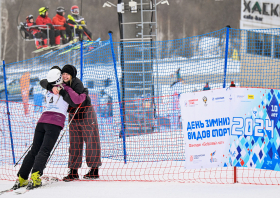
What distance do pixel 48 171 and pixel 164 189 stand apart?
6.94 feet

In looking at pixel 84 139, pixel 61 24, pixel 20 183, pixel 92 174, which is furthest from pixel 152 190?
pixel 61 24

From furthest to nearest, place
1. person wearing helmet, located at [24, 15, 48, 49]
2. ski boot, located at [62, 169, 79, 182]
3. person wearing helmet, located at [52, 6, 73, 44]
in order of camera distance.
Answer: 1. person wearing helmet, located at [52, 6, 73, 44]
2. person wearing helmet, located at [24, 15, 48, 49]
3. ski boot, located at [62, 169, 79, 182]

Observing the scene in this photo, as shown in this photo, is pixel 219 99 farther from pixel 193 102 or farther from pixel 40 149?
pixel 40 149

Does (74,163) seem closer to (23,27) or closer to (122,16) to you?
(122,16)

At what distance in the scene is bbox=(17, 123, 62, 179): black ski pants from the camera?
378 centimetres

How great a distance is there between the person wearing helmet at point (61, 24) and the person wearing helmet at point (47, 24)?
0.19m

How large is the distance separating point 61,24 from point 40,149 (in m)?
12.0

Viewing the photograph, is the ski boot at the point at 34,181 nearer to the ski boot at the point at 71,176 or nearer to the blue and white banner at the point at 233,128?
the ski boot at the point at 71,176

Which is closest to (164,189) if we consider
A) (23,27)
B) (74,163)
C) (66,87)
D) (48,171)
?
(74,163)

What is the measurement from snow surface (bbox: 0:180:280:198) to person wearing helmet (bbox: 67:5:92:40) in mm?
11830

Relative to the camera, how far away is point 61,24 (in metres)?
14.9

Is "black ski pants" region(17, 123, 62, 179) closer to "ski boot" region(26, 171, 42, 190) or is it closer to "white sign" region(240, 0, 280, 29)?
"ski boot" region(26, 171, 42, 190)

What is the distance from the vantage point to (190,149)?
12.8 ft

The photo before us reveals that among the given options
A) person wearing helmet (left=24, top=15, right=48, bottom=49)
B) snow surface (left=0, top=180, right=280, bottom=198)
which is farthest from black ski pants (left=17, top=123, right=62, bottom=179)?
person wearing helmet (left=24, top=15, right=48, bottom=49)
